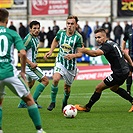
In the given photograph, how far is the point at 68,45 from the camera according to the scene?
1259 centimetres

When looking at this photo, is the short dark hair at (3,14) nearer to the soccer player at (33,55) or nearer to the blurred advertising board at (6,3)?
the soccer player at (33,55)

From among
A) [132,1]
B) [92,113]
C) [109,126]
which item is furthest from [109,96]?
[132,1]

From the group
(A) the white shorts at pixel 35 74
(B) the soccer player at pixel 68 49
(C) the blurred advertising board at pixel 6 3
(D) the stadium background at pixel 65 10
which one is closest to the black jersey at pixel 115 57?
(B) the soccer player at pixel 68 49

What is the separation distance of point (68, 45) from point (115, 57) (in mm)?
1142

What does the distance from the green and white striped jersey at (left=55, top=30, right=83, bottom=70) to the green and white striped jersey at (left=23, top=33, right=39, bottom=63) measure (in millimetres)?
943

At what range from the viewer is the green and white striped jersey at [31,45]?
44.0ft

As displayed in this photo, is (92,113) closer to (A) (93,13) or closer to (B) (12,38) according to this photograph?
(B) (12,38)

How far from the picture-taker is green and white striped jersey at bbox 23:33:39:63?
13.4m

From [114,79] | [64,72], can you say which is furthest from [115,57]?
[64,72]

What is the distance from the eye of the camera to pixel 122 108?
1344cm

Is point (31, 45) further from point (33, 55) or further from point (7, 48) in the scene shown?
point (7, 48)

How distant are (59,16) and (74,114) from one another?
97.1ft

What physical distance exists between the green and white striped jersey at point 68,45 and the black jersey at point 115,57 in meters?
0.87

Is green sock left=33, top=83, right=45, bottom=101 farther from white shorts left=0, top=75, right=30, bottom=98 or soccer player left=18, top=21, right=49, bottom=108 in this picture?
white shorts left=0, top=75, right=30, bottom=98
